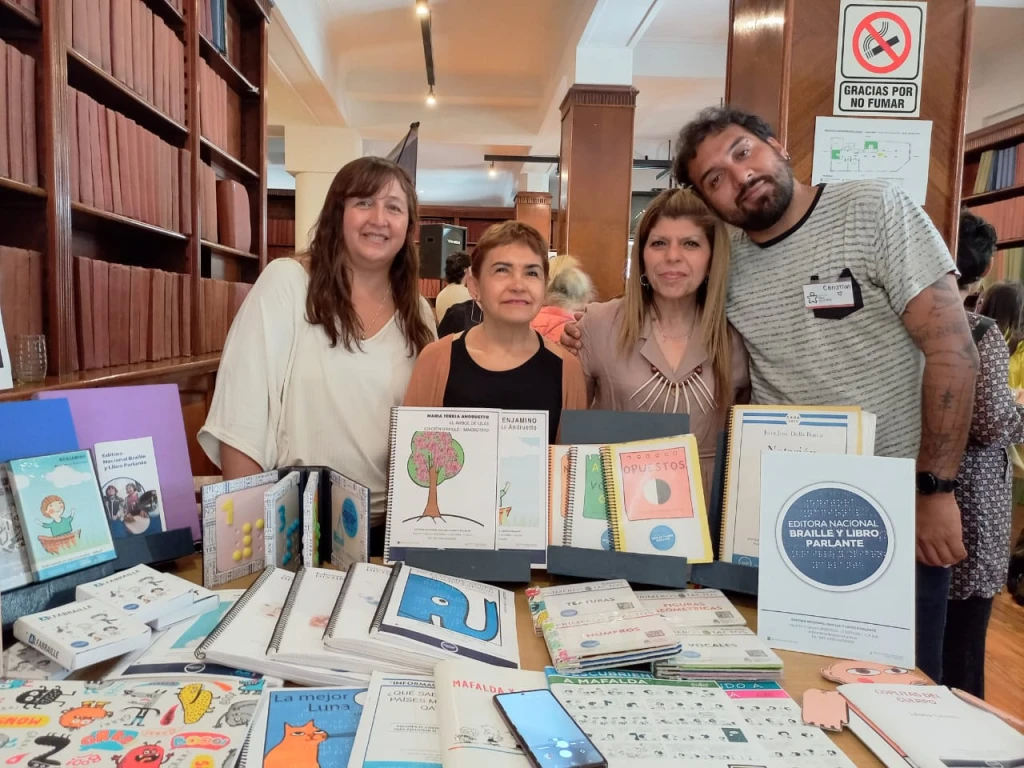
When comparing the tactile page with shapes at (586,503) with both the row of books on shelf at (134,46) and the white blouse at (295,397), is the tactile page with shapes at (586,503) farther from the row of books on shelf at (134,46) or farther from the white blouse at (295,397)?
the row of books on shelf at (134,46)

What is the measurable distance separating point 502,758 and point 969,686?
6.08 ft

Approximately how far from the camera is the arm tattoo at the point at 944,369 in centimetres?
141

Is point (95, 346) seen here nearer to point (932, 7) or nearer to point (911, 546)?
point (911, 546)

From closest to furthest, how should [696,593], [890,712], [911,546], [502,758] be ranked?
1. [502,758]
2. [890,712]
3. [911,546]
4. [696,593]

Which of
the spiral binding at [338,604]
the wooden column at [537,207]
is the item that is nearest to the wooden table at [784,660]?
the spiral binding at [338,604]

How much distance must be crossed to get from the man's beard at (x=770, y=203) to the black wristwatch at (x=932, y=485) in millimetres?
667

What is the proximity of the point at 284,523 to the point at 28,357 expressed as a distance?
3.73ft

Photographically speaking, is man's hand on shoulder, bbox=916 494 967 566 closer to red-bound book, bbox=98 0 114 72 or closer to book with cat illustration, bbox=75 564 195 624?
book with cat illustration, bbox=75 564 195 624

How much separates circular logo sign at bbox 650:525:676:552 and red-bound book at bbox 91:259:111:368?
2.06 m

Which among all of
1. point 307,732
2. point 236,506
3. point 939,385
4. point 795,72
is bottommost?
point 307,732

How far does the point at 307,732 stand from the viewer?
77 centimetres

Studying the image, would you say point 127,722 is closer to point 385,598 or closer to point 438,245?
point 385,598

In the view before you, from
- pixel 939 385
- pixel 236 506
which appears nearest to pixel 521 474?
pixel 236 506

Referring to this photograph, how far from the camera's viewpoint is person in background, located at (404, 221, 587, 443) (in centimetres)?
161
